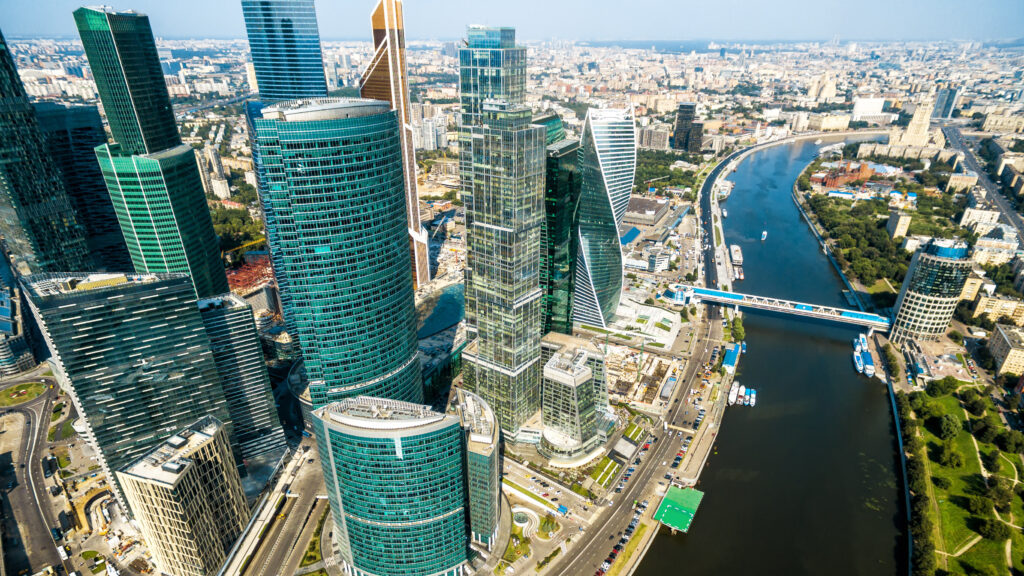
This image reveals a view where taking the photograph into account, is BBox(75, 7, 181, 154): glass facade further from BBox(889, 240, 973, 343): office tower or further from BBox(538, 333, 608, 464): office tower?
BBox(889, 240, 973, 343): office tower

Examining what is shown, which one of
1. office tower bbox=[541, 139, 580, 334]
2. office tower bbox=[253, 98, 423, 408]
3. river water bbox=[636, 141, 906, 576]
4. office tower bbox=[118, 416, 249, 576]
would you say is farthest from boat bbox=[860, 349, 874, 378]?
office tower bbox=[118, 416, 249, 576]

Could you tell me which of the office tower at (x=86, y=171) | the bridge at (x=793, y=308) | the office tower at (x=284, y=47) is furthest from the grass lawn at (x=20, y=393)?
the bridge at (x=793, y=308)

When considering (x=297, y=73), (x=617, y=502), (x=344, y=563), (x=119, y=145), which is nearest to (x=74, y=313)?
(x=119, y=145)

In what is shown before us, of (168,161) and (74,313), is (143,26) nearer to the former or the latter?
(168,161)

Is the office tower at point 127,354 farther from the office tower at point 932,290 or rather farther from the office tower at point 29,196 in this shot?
the office tower at point 932,290

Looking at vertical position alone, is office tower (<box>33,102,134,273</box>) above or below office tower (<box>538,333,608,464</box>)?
above
